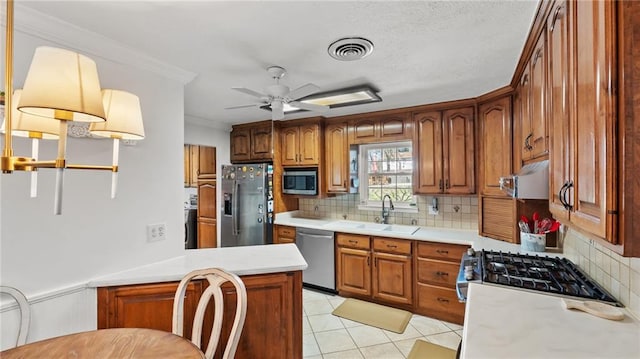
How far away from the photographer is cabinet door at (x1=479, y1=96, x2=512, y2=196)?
262cm

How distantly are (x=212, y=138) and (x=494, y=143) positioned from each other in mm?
3593

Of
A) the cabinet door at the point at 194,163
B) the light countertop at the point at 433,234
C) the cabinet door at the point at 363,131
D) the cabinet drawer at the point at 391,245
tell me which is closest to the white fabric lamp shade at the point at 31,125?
the light countertop at the point at 433,234

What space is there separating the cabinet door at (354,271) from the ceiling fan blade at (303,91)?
6.66 feet

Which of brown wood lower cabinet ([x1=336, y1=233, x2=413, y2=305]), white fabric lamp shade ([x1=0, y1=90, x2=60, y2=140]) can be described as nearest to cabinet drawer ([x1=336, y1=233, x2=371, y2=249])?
brown wood lower cabinet ([x1=336, y1=233, x2=413, y2=305])

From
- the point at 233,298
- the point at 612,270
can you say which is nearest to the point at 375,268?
the point at 233,298

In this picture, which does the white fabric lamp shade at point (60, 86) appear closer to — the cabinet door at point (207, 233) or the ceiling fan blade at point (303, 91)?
the ceiling fan blade at point (303, 91)

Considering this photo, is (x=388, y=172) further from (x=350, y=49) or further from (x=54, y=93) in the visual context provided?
(x=54, y=93)

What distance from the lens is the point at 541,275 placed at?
66.2 inches

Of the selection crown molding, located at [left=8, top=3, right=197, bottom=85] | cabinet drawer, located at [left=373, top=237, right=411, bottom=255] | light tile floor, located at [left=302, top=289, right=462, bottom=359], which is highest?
crown molding, located at [left=8, top=3, right=197, bottom=85]

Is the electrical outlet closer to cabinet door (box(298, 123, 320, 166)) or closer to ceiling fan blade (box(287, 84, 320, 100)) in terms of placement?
ceiling fan blade (box(287, 84, 320, 100))

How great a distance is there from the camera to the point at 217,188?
14.2 feet

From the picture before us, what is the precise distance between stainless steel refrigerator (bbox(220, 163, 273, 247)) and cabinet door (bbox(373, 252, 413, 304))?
154 cm

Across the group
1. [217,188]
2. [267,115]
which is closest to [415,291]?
[267,115]

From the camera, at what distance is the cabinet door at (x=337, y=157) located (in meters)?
3.78
